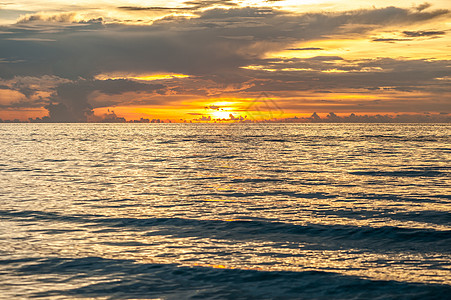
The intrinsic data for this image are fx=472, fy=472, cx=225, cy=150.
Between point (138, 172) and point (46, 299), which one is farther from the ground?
point (46, 299)

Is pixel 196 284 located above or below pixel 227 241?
above

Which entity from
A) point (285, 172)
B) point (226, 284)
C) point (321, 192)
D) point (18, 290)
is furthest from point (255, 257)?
point (285, 172)

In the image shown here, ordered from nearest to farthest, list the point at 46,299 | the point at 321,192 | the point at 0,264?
the point at 46,299
the point at 0,264
the point at 321,192

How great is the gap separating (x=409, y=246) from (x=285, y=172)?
29.2 meters

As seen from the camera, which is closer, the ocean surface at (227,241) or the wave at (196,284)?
the wave at (196,284)

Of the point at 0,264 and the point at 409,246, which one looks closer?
the point at 0,264

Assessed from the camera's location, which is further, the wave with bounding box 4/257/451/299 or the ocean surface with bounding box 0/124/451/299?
the ocean surface with bounding box 0/124/451/299

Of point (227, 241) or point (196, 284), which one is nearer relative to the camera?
point (196, 284)

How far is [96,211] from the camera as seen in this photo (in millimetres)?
26203

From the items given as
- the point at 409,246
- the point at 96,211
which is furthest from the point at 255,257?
the point at 96,211

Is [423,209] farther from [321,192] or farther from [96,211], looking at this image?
[96,211]

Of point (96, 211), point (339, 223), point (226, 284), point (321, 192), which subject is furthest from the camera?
point (321, 192)

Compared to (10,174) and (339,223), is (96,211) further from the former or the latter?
(10,174)

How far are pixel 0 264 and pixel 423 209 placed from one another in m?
21.3
